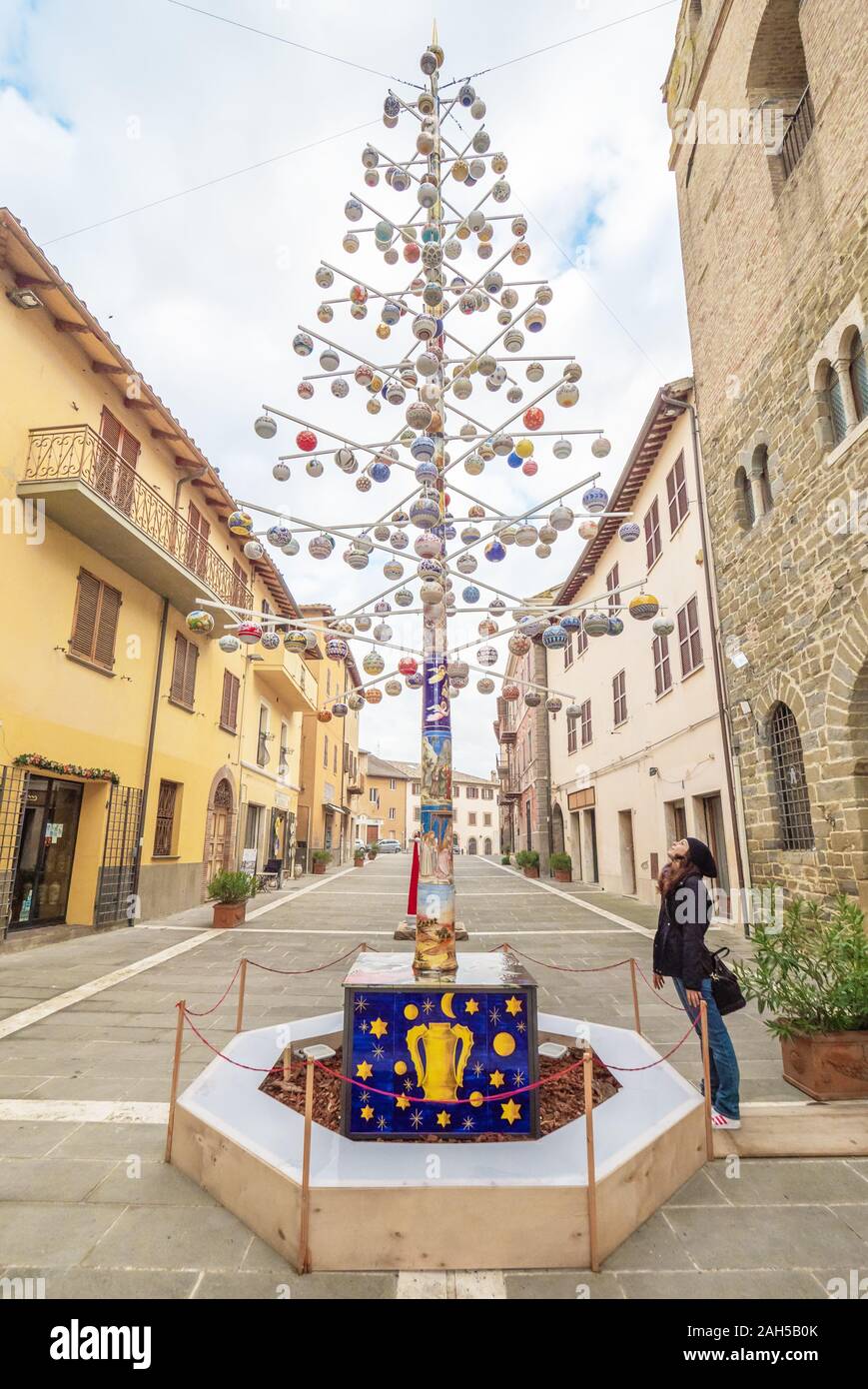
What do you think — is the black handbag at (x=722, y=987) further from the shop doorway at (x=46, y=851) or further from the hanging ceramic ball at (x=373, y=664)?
the shop doorway at (x=46, y=851)

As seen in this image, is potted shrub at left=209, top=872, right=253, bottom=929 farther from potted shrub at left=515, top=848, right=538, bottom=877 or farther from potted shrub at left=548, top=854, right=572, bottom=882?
potted shrub at left=515, top=848, right=538, bottom=877

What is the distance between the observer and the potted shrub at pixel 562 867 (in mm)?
23812


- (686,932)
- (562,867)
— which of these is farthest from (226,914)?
(562,867)

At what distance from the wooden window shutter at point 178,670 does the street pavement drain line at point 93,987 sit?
16.9ft

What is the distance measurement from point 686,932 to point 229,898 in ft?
32.3

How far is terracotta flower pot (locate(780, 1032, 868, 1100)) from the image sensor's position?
15.3ft

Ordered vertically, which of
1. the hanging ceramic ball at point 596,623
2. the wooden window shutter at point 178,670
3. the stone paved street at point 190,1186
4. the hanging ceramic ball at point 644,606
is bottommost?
the stone paved street at point 190,1186

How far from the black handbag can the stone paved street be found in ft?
2.89

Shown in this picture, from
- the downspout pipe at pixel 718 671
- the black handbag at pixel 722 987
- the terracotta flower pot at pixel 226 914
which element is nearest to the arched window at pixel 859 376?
the downspout pipe at pixel 718 671

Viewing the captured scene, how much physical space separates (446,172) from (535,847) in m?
25.7

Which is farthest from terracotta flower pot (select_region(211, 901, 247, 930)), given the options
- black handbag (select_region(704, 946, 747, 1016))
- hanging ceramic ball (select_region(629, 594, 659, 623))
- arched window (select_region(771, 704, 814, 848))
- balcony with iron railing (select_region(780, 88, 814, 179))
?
balcony with iron railing (select_region(780, 88, 814, 179))

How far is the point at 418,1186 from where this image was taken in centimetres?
304
